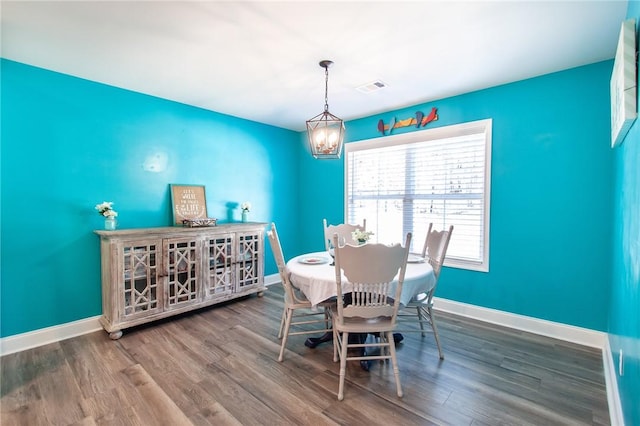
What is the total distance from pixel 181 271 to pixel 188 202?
92 centimetres

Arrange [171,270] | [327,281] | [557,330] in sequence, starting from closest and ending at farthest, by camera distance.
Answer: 1. [327,281]
2. [557,330]
3. [171,270]

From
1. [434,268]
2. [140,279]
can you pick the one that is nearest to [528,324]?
[434,268]

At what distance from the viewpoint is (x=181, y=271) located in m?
3.16

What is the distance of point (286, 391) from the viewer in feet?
6.49

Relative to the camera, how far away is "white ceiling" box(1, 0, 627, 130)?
1824 millimetres

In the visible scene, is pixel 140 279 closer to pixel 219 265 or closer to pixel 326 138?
pixel 219 265

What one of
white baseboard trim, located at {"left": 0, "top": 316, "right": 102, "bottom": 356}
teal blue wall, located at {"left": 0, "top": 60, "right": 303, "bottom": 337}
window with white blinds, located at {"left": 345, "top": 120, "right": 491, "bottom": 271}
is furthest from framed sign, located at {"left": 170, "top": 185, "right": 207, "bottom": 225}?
window with white blinds, located at {"left": 345, "top": 120, "right": 491, "bottom": 271}

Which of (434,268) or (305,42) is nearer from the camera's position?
(305,42)

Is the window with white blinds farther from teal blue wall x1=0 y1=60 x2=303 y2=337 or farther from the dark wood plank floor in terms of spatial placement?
teal blue wall x1=0 y1=60 x2=303 y2=337

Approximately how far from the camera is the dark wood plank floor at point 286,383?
5.72 ft

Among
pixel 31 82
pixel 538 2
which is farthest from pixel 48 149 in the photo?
pixel 538 2

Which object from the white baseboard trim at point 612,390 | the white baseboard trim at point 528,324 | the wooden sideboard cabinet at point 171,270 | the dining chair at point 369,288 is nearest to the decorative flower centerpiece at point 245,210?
the wooden sideboard cabinet at point 171,270

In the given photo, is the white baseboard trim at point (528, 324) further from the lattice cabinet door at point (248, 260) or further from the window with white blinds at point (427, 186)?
the lattice cabinet door at point (248, 260)

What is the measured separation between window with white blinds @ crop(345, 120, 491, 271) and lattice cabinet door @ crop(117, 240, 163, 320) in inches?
104
